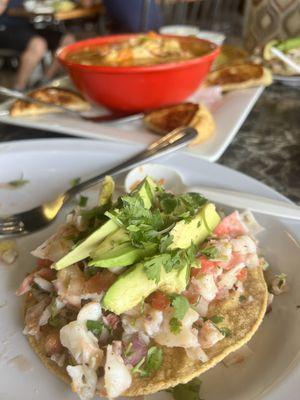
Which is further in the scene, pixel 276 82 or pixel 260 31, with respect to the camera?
pixel 260 31

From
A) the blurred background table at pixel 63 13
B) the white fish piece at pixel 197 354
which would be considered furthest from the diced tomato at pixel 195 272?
the blurred background table at pixel 63 13

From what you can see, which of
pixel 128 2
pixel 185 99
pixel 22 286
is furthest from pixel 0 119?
pixel 128 2

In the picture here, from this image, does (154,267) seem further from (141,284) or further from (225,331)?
(225,331)

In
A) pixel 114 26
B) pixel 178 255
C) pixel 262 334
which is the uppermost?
pixel 178 255

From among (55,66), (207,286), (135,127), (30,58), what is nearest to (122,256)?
(207,286)

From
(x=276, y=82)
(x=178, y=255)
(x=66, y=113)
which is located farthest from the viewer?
(x=276, y=82)

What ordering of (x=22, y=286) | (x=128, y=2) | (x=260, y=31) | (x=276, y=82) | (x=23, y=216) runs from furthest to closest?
(x=128, y=2) → (x=260, y=31) → (x=276, y=82) → (x=23, y=216) → (x=22, y=286)

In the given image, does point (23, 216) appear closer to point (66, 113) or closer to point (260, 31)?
point (66, 113)
